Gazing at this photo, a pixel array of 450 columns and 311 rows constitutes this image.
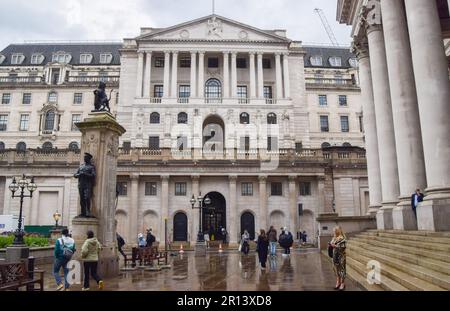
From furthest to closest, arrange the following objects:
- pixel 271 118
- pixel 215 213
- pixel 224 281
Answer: pixel 271 118 → pixel 215 213 → pixel 224 281

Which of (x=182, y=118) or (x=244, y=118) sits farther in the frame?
(x=244, y=118)

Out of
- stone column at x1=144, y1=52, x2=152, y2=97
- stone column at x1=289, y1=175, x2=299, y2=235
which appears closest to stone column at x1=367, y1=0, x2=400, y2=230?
stone column at x1=289, y1=175, x2=299, y2=235

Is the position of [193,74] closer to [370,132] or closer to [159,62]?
[159,62]

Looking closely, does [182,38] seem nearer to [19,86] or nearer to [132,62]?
[132,62]

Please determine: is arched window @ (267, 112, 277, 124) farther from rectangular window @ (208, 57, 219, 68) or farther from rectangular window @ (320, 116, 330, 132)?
rectangular window @ (320, 116, 330, 132)

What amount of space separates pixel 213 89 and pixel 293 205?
22.9 m

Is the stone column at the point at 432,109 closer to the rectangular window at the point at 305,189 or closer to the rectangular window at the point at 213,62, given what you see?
the rectangular window at the point at 305,189

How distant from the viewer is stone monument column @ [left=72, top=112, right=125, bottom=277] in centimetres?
1459

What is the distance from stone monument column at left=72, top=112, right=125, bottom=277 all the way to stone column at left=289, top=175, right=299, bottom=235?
31828 mm

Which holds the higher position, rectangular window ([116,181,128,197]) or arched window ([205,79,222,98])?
arched window ([205,79,222,98])

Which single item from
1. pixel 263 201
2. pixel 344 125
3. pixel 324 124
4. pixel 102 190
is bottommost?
pixel 102 190

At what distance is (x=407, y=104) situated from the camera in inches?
717

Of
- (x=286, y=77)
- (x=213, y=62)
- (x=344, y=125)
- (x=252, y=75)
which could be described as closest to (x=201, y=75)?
(x=213, y=62)
